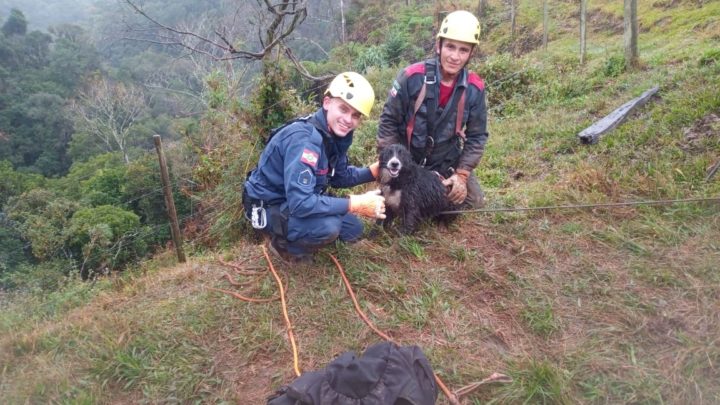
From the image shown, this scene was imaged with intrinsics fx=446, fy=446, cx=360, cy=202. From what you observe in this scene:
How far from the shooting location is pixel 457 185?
3984 millimetres

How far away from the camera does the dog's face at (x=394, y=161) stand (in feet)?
11.7

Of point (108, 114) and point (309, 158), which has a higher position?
point (309, 158)

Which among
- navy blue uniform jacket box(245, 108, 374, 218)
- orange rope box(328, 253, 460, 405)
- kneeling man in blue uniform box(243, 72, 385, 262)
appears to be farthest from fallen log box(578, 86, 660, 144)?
orange rope box(328, 253, 460, 405)

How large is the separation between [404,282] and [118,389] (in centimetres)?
203

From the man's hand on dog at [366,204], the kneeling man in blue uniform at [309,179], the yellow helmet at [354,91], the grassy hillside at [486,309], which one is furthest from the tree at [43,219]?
the yellow helmet at [354,91]

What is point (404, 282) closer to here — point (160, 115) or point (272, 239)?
point (272, 239)

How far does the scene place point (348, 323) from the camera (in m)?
3.08

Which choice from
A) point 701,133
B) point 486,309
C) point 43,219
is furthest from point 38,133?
point 701,133

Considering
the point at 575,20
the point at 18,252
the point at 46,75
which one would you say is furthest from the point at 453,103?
the point at 46,75

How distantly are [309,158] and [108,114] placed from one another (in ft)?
103

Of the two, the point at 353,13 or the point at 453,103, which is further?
the point at 353,13

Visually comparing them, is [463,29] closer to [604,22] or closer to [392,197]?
[392,197]

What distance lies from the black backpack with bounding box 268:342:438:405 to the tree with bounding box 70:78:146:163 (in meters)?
29.3

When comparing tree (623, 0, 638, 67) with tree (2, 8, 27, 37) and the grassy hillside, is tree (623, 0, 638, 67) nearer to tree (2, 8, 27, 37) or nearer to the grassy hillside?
the grassy hillside
